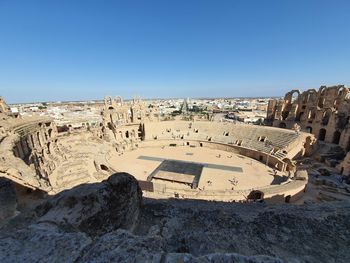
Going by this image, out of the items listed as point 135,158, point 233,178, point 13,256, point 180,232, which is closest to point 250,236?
point 180,232

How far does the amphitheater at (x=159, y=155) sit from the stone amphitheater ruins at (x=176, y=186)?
0.49 feet

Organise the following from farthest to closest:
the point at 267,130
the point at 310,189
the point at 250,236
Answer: the point at 267,130 < the point at 310,189 < the point at 250,236

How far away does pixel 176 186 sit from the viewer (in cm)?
1877

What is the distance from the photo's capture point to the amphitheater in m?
15.3

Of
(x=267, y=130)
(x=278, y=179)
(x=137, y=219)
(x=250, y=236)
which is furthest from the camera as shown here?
(x=267, y=130)

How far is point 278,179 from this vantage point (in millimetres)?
20562

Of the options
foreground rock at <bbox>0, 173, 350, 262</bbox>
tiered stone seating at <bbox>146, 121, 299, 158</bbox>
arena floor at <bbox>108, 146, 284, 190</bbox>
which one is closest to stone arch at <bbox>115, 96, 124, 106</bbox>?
tiered stone seating at <bbox>146, 121, 299, 158</bbox>

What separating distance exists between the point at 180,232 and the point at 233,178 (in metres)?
16.7

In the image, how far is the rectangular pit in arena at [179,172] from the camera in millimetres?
19500

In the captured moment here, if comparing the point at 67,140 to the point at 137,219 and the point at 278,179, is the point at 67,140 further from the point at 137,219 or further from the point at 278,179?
the point at 278,179

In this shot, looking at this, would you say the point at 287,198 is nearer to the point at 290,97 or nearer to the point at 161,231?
the point at 161,231

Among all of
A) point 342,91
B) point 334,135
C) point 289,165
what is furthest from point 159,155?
point 342,91

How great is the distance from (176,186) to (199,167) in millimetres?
5724

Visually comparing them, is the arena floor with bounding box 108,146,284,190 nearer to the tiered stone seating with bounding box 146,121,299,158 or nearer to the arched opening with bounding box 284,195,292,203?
the tiered stone seating with bounding box 146,121,299,158
